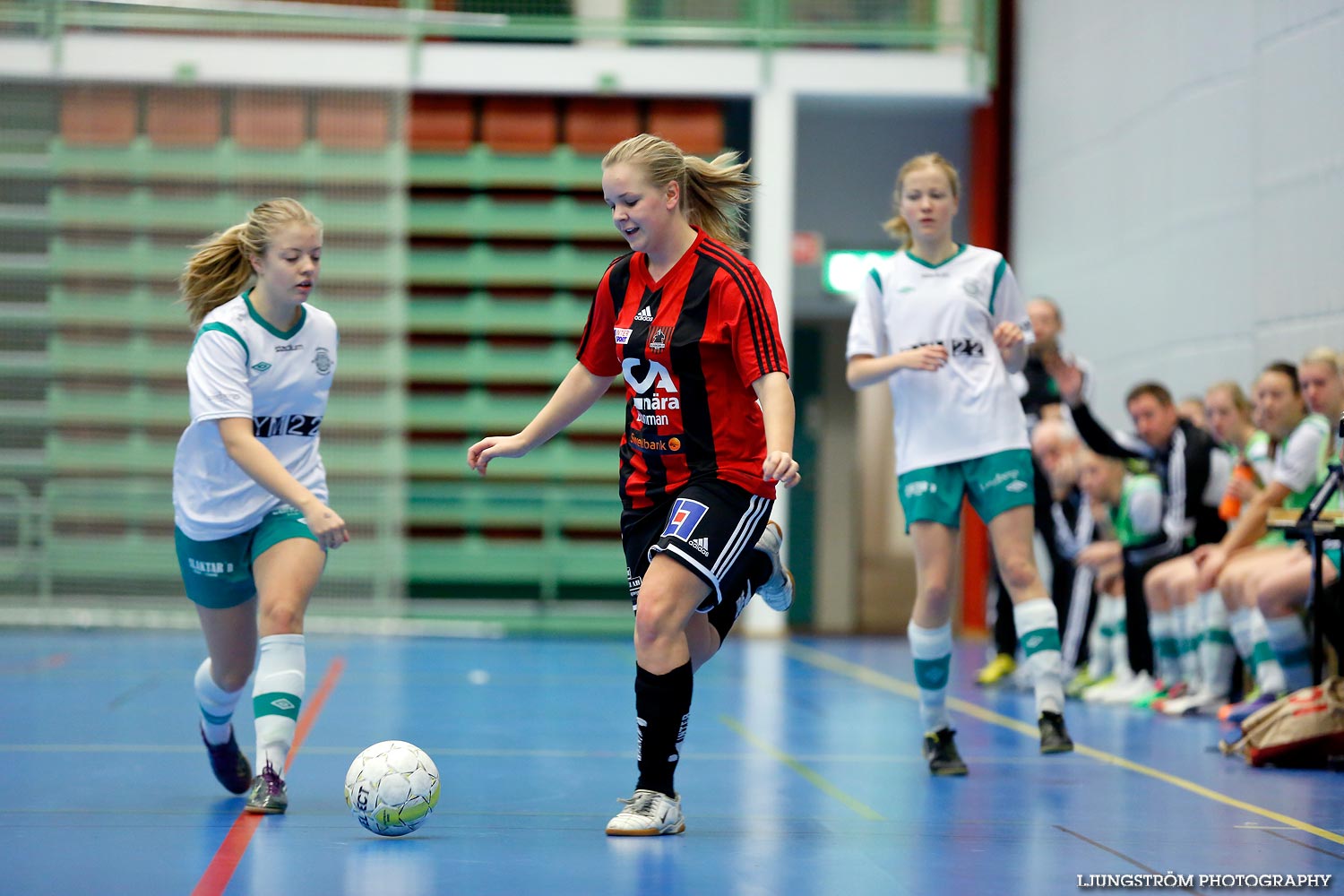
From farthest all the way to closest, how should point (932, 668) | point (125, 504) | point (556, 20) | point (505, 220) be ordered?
1. point (505, 220)
2. point (556, 20)
3. point (125, 504)
4. point (932, 668)

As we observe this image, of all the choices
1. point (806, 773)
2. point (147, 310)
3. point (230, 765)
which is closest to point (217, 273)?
point (230, 765)

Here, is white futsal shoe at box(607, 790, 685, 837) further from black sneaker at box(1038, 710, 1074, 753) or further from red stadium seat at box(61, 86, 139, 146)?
red stadium seat at box(61, 86, 139, 146)

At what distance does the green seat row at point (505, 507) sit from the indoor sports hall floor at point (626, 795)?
5088mm

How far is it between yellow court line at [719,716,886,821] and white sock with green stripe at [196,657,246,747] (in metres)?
1.86

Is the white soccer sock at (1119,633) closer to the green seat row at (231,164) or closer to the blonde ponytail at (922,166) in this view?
the blonde ponytail at (922,166)

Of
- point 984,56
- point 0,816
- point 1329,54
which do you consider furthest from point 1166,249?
point 0,816

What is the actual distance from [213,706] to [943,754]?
96.4 inches

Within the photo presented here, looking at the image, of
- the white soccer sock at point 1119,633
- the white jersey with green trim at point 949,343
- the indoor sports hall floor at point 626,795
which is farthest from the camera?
the white soccer sock at point 1119,633

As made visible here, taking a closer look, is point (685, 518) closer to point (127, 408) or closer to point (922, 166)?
point (922, 166)

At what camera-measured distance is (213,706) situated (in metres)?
4.37

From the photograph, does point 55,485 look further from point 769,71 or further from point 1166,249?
point 1166,249

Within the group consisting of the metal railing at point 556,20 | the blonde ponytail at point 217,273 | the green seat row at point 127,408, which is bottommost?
the green seat row at point 127,408

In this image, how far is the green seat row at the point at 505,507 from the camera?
43.4 ft

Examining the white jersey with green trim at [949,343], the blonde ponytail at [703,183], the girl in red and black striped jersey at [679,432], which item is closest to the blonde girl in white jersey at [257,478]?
the girl in red and black striped jersey at [679,432]
